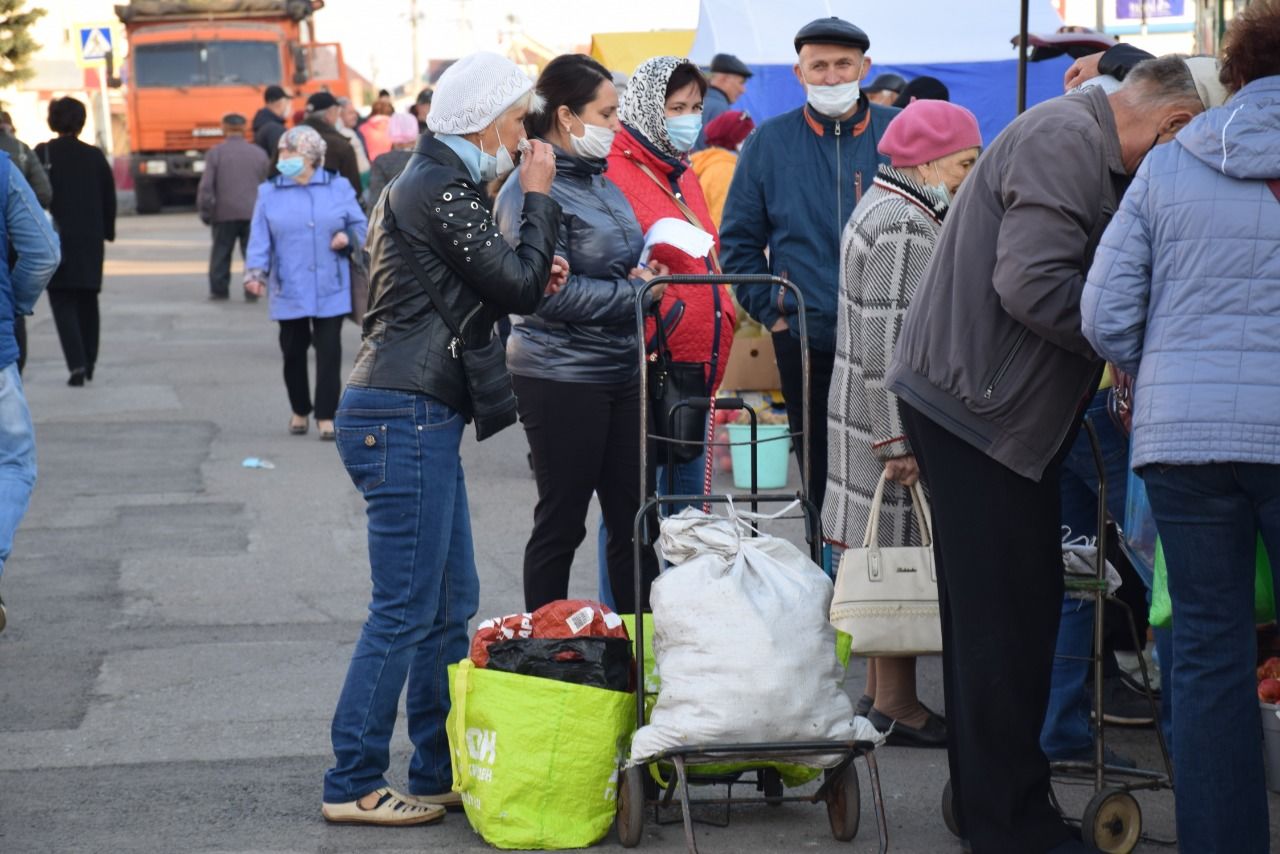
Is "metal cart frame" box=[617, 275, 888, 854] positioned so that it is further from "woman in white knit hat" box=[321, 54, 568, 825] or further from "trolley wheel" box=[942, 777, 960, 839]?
"woman in white knit hat" box=[321, 54, 568, 825]

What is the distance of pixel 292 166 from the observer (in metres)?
11.1

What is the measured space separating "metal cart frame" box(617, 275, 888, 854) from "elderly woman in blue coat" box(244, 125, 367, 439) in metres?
6.50

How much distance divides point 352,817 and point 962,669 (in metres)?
1.69

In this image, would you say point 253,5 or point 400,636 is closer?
point 400,636

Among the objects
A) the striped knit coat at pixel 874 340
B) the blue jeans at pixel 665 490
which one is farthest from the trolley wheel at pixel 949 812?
the blue jeans at pixel 665 490

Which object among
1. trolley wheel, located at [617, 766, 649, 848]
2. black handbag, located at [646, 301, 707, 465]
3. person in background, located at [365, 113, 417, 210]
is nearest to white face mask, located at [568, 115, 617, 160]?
black handbag, located at [646, 301, 707, 465]

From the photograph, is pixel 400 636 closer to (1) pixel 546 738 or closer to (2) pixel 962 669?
(1) pixel 546 738

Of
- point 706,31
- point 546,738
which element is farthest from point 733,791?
point 706,31

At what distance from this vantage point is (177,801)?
5.12 metres

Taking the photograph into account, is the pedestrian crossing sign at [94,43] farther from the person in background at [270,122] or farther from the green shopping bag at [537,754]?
the green shopping bag at [537,754]

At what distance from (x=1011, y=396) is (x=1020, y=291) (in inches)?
11.5

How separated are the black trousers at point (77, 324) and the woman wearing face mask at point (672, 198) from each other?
8.83 meters

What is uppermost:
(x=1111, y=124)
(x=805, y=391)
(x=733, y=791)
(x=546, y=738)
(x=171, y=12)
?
(x=171, y=12)

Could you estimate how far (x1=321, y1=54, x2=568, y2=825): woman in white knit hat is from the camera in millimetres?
4652
